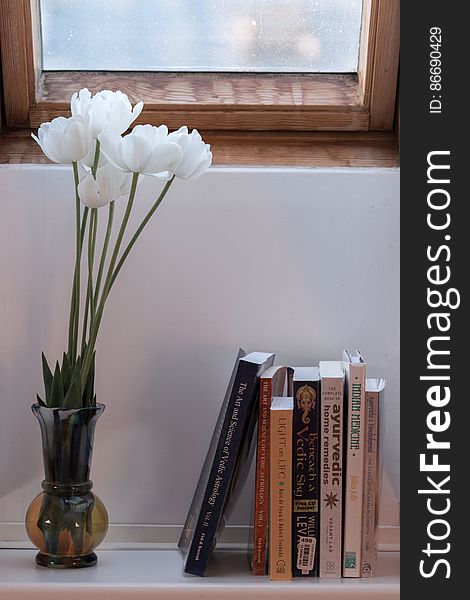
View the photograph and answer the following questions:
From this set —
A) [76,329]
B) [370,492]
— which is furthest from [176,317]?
[370,492]

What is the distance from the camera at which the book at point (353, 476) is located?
1.24m

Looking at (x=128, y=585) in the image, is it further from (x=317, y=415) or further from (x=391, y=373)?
(x=391, y=373)

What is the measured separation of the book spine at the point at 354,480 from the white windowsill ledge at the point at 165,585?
0.10 ft

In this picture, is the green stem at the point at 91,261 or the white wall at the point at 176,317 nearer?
the green stem at the point at 91,261

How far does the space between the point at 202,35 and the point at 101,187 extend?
0.45 meters

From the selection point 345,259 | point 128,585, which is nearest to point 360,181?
point 345,259

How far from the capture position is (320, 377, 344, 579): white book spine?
125 centimetres

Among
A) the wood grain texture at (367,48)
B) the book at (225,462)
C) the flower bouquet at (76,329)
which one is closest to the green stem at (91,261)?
the flower bouquet at (76,329)

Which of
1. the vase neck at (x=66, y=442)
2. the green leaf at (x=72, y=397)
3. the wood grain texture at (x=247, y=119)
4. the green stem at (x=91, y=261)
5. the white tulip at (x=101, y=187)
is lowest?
the vase neck at (x=66, y=442)

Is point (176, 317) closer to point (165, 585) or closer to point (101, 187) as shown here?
point (101, 187)

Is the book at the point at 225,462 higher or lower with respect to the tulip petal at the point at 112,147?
lower

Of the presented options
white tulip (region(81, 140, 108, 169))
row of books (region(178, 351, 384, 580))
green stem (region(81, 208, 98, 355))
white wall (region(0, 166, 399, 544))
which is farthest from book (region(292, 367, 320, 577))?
white tulip (region(81, 140, 108, 169))

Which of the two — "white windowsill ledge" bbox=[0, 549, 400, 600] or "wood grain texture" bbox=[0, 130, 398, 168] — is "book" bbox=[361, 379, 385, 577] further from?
"wood grain texture" bbox=[0, 130, 398, 168]

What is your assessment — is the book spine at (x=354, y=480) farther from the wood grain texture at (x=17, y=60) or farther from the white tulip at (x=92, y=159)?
the wood grain texture at (x=17, y=60)
